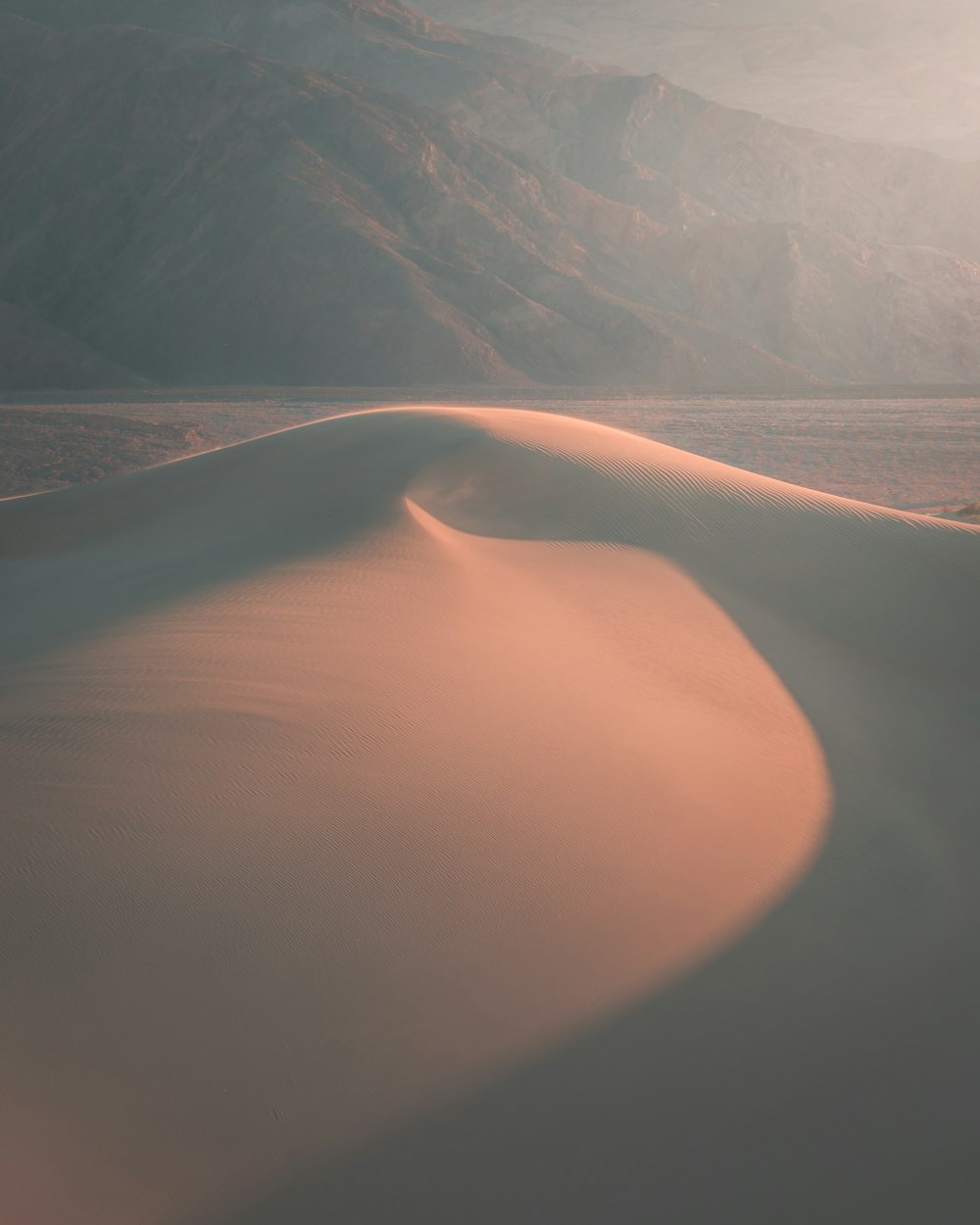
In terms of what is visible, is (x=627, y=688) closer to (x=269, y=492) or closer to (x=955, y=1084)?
(x=955, y=1084)

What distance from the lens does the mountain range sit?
173 feet

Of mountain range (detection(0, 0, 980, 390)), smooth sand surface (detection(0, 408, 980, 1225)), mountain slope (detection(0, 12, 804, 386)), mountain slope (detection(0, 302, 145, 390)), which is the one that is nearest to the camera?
smooth sand surface (detection(0, 408, 980, 1225))

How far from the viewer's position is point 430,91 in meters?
80.9

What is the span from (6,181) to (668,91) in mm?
50498

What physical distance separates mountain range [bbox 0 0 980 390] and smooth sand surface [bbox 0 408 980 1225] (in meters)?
44.4

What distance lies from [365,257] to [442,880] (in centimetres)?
5314

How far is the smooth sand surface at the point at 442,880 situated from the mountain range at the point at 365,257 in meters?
44.4

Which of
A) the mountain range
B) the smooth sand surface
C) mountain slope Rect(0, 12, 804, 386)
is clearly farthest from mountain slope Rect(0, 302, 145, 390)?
the smooth sand surface

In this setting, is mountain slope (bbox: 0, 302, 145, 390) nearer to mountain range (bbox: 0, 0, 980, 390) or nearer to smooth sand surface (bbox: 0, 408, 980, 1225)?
mountain range (bbox: 0, 0, 980, 390)

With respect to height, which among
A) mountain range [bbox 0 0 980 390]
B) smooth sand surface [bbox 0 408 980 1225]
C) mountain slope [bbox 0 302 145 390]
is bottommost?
smooth sand surface [bbox 0 408 980 1225]

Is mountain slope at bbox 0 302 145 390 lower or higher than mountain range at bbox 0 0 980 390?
lower

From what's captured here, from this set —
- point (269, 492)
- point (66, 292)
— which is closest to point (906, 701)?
point (269, 492)

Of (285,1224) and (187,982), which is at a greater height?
(187,982)

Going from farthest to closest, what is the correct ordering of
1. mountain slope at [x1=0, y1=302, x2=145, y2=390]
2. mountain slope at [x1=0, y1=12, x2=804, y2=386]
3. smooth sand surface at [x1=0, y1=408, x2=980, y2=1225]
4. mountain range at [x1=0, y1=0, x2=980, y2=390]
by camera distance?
mountain range at [x1=0, y1=0, x2=980, y2=390] < mountain slope at [x1=0, y1=12, x2=804, y2=386] < mountain slope at [x1=0, y1=302, x2=145, y2=390] < smooth sand surface at [x1=0, y1=408, x2=980, y2=1225]
